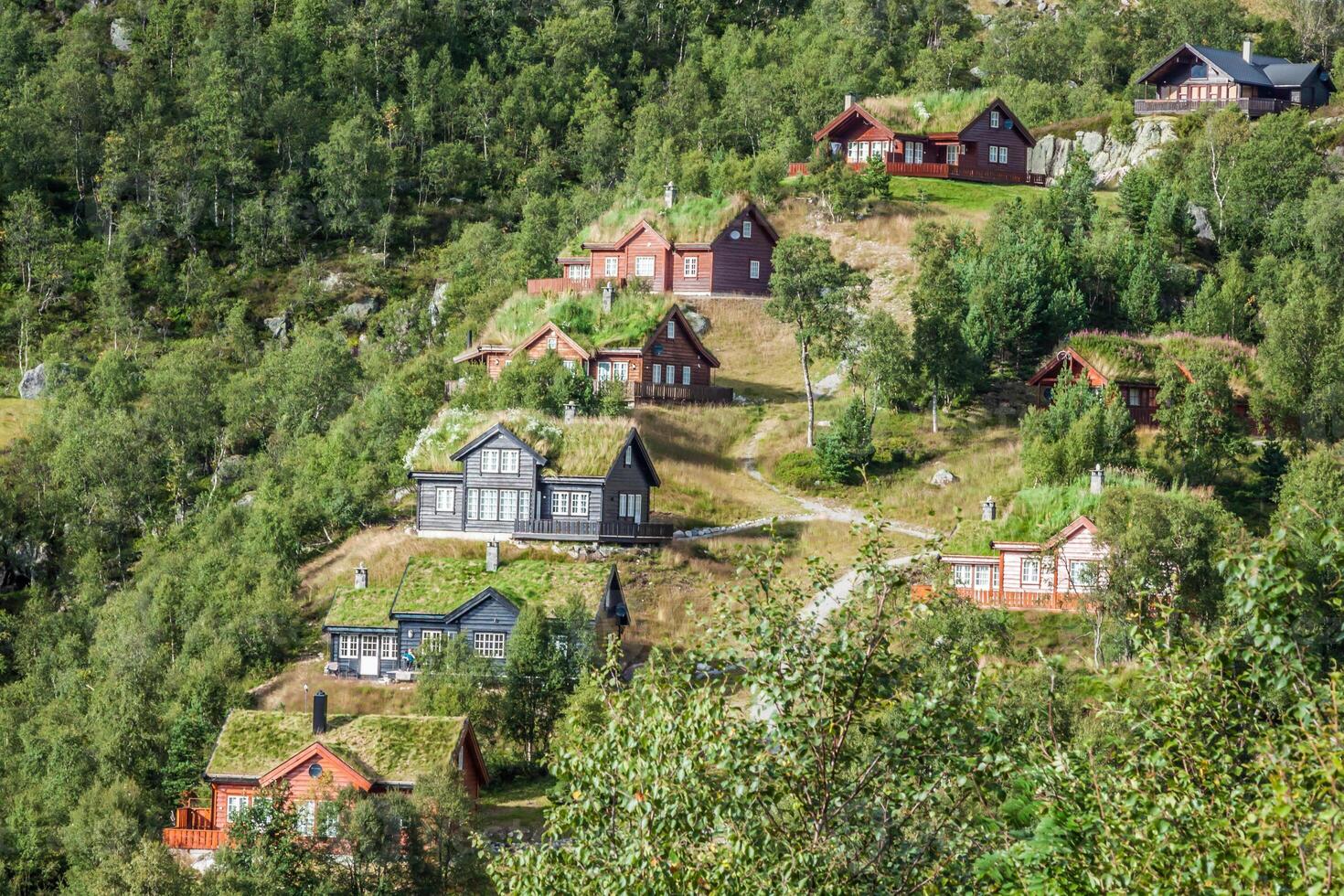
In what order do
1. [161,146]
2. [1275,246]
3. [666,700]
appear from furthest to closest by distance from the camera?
[161,146] → [1275,246] → [666,700]

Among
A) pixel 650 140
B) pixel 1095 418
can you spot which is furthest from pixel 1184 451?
pixel 650 140

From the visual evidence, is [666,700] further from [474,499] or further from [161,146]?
[161,146]

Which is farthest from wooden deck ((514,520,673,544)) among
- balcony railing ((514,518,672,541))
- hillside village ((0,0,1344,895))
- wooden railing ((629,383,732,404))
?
wooden railing ((629,383,732,404))

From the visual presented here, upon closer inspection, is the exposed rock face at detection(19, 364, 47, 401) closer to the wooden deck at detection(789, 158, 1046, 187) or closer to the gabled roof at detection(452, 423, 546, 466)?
the wooden deck at detection(789, 158, 1046, 187)

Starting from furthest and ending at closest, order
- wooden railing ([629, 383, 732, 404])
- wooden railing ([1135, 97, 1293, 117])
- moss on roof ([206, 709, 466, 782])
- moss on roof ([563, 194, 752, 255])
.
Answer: wooden railing ([1135, 97, 1293, 117]) → moss on roof ([563, 194, 752, 255]) → wooden railing ([629, 383, 732, 404]) → moss on roof ([206, 709, 466, 782])

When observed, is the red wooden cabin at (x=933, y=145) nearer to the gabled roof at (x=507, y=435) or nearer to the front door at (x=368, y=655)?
the gabled roof at (x=507, y=435)

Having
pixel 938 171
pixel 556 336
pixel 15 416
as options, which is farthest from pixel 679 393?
pixel 15 416
